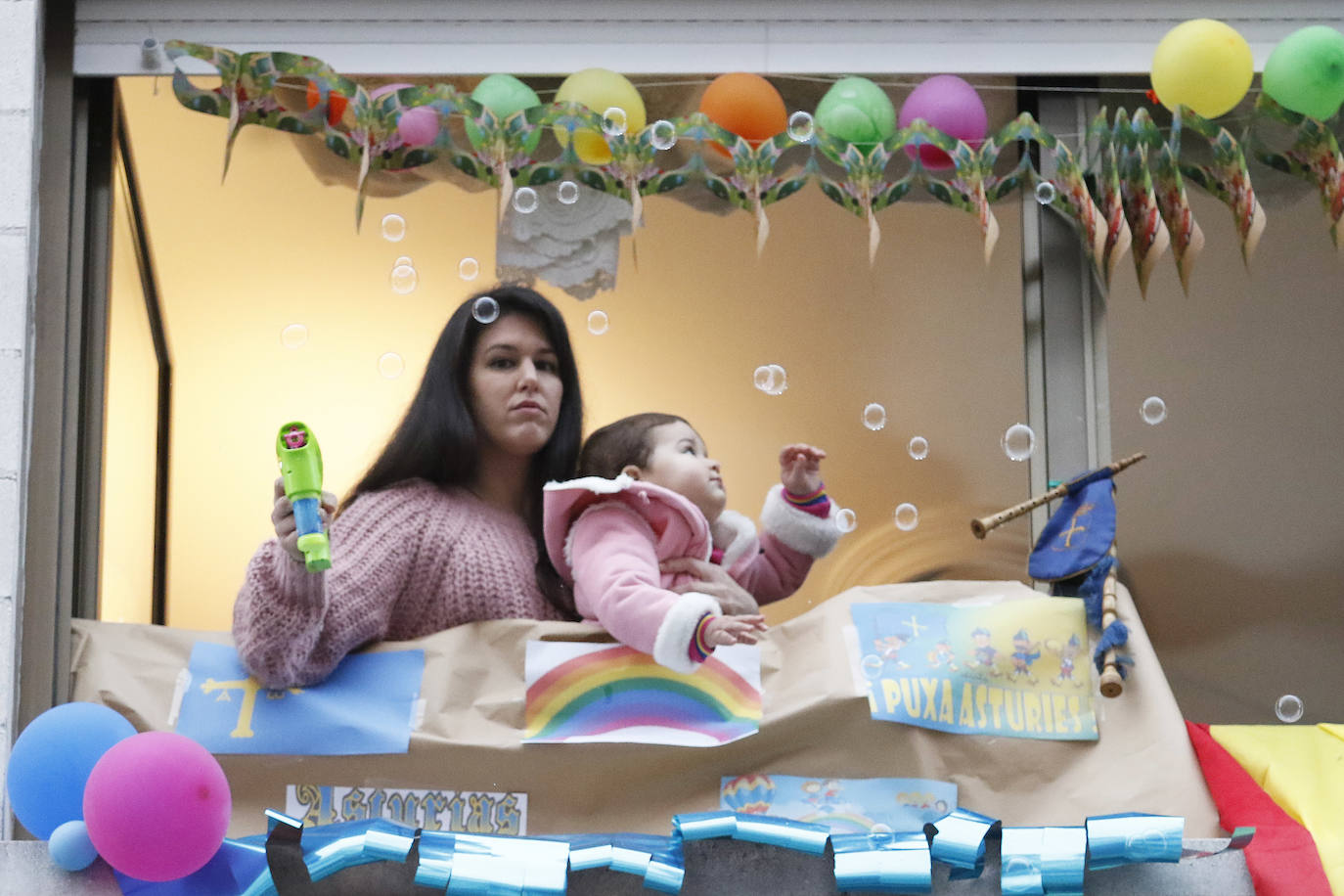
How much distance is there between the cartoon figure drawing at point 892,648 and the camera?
2881 millimetres

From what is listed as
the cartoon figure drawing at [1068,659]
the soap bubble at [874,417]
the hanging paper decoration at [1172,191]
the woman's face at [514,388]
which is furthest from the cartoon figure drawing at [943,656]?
the hanging paper decoration at [1172,191]

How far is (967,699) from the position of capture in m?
2.85

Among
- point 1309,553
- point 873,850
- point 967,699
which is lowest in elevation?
point 873,850

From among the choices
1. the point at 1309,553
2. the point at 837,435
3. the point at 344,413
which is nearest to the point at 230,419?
the point at 344,413

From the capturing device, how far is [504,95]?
327 cm

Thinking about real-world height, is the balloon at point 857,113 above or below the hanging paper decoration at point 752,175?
above

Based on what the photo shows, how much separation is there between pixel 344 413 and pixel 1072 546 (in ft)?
4.13

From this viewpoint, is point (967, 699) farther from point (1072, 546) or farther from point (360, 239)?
point (360, 239)

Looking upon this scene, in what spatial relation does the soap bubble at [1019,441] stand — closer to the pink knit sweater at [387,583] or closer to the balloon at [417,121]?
the pink knit sweater at [387,583]

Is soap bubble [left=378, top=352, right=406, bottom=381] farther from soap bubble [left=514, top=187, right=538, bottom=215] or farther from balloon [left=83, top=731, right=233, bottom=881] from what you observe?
balloon [left=83, top=731, right=233, bottom=881]

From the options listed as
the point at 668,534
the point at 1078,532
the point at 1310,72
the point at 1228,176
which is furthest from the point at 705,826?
the point at 1310,72

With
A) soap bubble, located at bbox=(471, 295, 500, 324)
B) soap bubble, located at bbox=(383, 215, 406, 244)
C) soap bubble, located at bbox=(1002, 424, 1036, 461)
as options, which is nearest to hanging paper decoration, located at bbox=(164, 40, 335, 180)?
soap bubble, located at bbox=(383, 215, 406, 244)

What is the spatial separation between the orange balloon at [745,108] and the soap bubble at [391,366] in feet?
2.22

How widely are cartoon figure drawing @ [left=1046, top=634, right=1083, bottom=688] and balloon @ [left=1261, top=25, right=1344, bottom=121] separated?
1044mm
